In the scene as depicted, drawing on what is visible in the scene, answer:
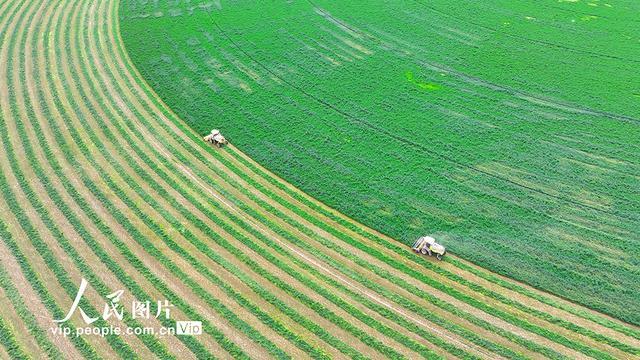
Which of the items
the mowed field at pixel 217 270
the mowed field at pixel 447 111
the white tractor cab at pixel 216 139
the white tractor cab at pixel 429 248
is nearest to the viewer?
the mowed field at pixel 217 270

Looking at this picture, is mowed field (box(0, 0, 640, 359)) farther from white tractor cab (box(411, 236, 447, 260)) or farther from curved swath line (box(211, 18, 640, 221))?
curved swath line (box(211, 18, 640, 221))

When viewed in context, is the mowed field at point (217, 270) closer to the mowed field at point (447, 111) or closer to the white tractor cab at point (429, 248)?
the white tractor cab at point (429, 248)

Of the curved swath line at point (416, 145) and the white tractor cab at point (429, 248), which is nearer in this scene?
the white tractor cab at point (429, 248)

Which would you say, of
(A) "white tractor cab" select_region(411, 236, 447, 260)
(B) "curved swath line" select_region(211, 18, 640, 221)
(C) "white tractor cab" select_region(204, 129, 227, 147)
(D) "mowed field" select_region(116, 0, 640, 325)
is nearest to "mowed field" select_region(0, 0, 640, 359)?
(A) "white tractor cab" select_region(411, 236, 447, 260)

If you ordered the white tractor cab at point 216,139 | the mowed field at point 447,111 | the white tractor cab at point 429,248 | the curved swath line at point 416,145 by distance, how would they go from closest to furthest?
the white tractor cab at point 429,248 < the mowed field at point 447,111 < the curved swath line at point 416,145 < the white tractor cab at point 216,139

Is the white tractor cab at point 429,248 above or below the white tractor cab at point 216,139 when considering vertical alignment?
below

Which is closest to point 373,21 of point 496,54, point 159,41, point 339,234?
point 496,54

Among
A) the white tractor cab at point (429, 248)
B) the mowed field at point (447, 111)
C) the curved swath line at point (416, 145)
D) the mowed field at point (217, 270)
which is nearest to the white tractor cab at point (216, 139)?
the mowed field at point (217, 270)
